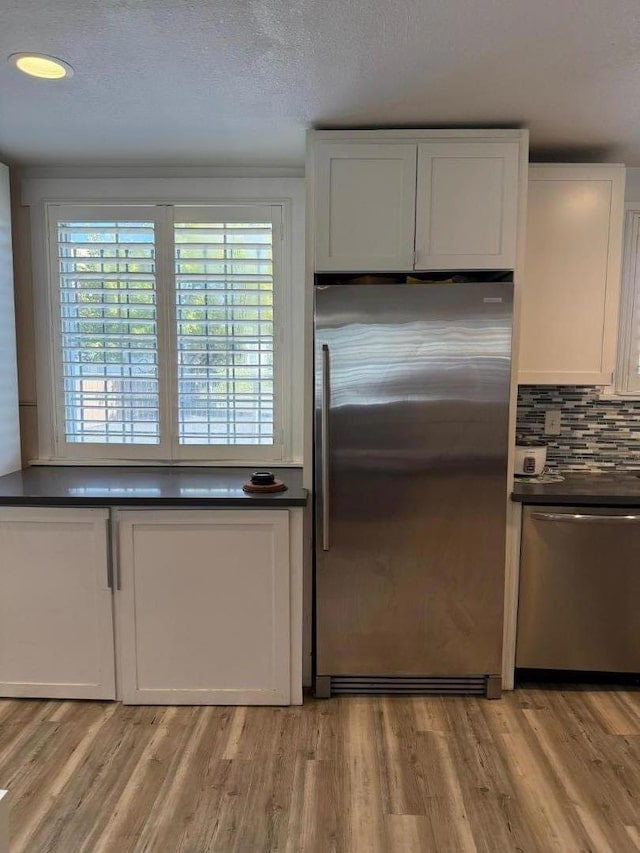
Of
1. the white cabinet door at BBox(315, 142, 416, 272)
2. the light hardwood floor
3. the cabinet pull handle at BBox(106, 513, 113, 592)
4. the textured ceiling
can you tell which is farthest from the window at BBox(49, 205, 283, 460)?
the light hardwood floor

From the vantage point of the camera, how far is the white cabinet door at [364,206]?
90.5 inches

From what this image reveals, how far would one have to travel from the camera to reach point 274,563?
2.37m

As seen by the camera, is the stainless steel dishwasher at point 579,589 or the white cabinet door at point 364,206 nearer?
the white cabinet door at point 364,206

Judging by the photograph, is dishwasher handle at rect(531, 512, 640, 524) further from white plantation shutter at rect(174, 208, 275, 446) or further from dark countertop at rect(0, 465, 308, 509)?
white plantation shutter at rect(174, 208, 275, 446)

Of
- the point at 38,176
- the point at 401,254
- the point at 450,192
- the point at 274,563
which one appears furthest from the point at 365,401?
the point at 38,176

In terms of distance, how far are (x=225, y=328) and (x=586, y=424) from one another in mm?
1892

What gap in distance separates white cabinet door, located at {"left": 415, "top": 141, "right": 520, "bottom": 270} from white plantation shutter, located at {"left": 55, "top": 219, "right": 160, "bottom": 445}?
1.38 m

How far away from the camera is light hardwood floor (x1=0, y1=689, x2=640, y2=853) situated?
1.76m

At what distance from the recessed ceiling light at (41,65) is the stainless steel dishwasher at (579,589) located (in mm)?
2366

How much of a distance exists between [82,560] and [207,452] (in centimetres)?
83

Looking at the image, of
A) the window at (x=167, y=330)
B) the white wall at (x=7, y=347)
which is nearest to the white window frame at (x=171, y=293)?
the window at (x=167, y=330)

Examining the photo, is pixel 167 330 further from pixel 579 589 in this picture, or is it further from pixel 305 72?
pixel 579 589

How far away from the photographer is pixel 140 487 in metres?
2.50

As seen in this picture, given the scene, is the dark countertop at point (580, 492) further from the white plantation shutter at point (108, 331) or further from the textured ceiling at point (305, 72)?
the white plantation shutter at point (108, 331)
